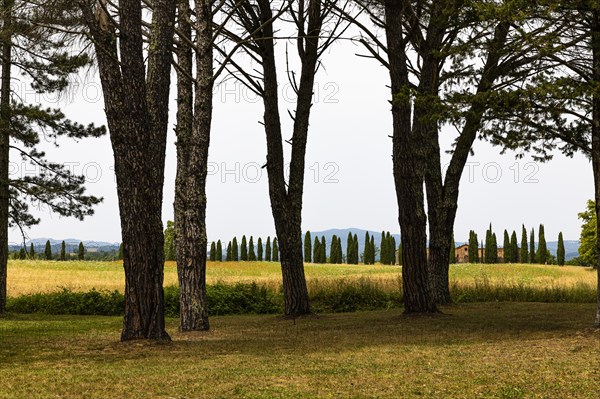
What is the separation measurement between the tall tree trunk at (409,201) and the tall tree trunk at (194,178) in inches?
171

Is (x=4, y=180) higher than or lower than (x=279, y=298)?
higher

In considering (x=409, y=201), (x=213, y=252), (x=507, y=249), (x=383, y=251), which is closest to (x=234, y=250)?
(x=213, y=252)

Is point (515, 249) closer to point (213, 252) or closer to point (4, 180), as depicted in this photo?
point (213, 252)

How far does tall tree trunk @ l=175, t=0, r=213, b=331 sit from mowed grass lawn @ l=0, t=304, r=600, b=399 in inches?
35.9

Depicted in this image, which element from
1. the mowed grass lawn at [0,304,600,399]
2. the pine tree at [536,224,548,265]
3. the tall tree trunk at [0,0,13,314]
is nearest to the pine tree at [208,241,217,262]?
the pine tree at [536,224,548,265]

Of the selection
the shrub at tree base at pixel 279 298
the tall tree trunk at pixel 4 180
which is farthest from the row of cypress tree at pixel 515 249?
the tall tree trunk at pixel 4 180

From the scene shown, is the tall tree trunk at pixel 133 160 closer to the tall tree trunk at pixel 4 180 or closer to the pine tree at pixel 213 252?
the tall tree trunk at pixel 4 180

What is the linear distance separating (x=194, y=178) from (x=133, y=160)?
302 cm

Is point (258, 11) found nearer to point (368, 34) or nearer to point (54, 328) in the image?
point (368, 34)

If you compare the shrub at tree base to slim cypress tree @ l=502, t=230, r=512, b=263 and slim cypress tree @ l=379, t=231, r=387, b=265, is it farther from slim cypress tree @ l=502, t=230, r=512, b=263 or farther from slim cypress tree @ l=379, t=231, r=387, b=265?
slim cypress tree @ l=379, t=231, r=387, b=265

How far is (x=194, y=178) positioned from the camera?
13.6 meters

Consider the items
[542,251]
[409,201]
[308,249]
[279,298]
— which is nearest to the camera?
[409,201]

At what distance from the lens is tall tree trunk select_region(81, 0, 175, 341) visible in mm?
10586

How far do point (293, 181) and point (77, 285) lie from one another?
14.1 m
